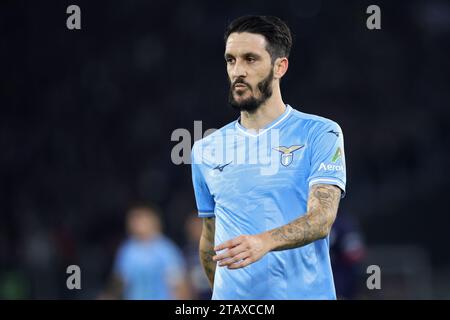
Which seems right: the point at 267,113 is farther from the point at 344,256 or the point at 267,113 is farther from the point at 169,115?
the point at 169,115

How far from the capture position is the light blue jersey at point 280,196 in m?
4.35

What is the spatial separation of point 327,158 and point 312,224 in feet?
1.34

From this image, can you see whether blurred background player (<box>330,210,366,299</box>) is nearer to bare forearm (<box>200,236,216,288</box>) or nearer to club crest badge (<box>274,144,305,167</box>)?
bare forearm (<box>200,236,216,288</box>)

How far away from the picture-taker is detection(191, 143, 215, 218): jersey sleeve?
16.0ft

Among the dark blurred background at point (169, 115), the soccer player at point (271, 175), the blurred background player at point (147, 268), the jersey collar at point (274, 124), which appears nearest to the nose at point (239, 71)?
the soccer player at point (271, 175)

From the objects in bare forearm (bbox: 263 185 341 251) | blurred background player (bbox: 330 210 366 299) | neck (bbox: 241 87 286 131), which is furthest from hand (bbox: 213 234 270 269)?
blurred background player (bbox: 330 210 366 299)

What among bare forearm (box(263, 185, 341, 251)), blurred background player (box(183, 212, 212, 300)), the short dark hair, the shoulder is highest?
the short dark hair

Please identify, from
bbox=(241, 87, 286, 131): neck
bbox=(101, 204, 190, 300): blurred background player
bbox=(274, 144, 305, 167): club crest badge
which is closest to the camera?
bbox=(274, 144, 305, 167): club crest badge

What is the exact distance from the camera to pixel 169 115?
59.9 ft

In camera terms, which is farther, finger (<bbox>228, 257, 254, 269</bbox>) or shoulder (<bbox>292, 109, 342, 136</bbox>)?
shoulder (<bbox>292, 109, 342, 136</bbox>)

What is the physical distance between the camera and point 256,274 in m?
4.41

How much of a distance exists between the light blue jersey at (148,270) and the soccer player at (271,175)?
5373 mm

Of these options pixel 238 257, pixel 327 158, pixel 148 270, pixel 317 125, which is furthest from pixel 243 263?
pixel 148 270

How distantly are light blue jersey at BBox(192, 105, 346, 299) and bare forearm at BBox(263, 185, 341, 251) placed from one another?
0.25 feet
